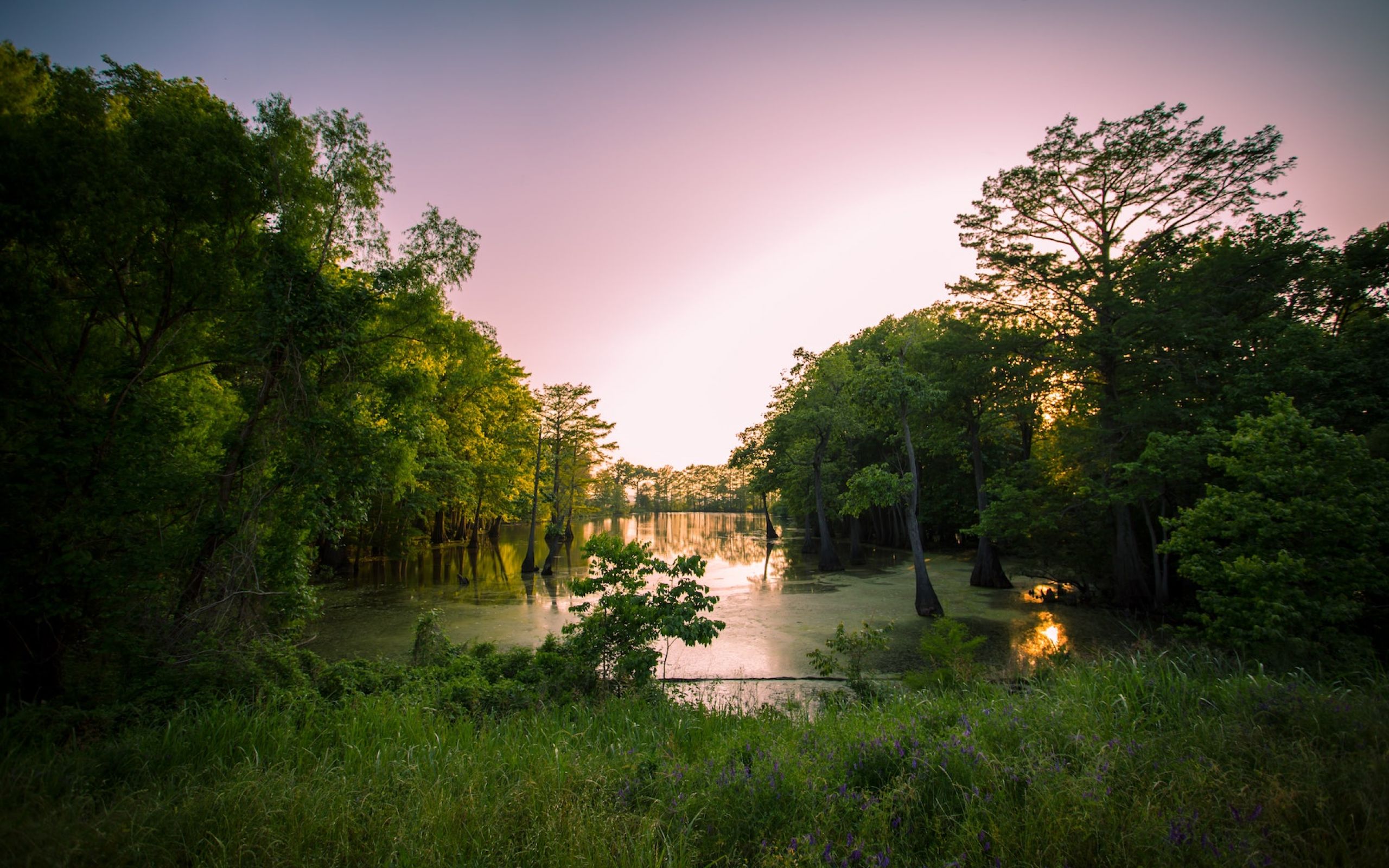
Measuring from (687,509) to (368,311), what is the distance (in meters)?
132

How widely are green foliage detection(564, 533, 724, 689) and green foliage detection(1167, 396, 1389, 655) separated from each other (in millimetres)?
6959

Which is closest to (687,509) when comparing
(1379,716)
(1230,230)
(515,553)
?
(515,553)

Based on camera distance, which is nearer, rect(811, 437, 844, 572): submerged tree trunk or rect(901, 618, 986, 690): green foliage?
rect(901, 618, 986, 690): green foliage

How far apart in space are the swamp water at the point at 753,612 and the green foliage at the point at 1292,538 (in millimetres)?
4124

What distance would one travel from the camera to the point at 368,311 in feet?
29.3

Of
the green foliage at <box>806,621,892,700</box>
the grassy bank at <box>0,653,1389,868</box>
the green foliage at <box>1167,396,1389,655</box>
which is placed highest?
the green foliage at <box>1167,396,1389,655</box>

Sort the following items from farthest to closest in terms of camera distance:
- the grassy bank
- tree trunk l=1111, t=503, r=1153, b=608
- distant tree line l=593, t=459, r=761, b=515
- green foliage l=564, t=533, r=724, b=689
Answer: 1. distant tree line l=593, t=459, r=761, b=515
2. tree trunk l=1111, t=503, r=1153, b=608
3. green foliage l=564, t=533, r=724, b=689
4. the grassy bank

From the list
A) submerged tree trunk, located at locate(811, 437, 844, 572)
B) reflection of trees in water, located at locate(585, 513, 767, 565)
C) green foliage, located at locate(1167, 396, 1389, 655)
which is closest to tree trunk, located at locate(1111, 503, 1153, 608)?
green foliage, located at locate(1167, 396, 1389, 655)

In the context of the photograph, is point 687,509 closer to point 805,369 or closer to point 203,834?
point 805,369

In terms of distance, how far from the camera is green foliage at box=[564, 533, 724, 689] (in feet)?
23.0

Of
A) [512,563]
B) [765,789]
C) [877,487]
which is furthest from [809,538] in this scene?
[765,789]

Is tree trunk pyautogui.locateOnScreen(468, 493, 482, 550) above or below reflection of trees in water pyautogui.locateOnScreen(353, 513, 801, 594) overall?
above

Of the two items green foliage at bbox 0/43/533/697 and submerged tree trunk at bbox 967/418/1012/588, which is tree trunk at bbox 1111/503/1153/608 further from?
green foliage at bbox 0/43/533/697

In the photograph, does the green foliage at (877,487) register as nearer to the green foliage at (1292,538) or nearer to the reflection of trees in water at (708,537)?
the reflection of trees in water at (708,537)
